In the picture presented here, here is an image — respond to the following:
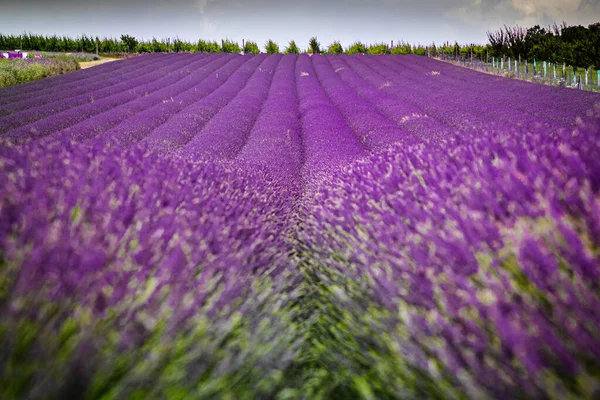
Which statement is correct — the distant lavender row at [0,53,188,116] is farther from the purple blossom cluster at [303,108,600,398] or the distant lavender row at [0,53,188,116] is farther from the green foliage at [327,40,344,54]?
the green foliage at [327,40,344,54]

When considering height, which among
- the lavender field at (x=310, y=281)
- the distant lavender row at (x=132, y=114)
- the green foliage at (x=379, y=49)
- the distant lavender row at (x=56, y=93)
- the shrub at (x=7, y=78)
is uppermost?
the green foliage at (x=379, y=49)

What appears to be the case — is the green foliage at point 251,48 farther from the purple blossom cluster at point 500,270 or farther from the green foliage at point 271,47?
the purple blossom cluster at point 500,270

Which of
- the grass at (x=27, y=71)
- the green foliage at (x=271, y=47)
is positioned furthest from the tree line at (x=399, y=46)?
the grass at (x=27, y=71)

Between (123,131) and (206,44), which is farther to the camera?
(206,44)

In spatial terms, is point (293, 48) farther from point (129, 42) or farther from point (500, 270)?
point (500, 270)

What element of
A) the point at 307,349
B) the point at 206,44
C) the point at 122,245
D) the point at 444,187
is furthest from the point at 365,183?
the point at 206,44

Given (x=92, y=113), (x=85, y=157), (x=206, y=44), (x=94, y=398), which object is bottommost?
(x=94, y=398)

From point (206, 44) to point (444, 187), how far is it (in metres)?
37.5

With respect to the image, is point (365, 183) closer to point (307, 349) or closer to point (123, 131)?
point (307, 349)

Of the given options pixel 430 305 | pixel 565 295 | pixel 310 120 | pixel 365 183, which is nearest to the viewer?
pixel 565 295

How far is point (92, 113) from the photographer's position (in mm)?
9484

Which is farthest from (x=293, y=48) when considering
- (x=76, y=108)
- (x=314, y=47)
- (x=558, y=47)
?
(x=76, y=108)

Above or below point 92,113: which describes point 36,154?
below

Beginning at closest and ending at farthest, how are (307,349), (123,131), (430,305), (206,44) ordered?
(430,305) → (307,349) → (123,131) → (206,44)
